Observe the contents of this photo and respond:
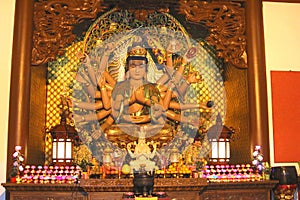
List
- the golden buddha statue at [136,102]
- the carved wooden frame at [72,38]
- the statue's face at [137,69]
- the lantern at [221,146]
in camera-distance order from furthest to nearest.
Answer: the statue's face at [137,69]
the golden buddha statue at [136,102]
the lantern at [221,146]
the carved wooden frame at [72,38]

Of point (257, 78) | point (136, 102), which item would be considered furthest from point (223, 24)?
point (136, 102)

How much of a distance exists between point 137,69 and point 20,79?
5.41ft

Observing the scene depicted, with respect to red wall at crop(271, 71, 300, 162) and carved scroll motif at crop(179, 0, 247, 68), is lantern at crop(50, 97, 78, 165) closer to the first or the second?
carved scroll motif at crop(179, 0, 247, 68)

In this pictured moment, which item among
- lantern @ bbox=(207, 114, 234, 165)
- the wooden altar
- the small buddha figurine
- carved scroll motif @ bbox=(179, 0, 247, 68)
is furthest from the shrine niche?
the wooden altar

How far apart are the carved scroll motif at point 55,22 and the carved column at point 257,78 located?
1959 mm

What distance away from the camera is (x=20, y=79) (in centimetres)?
524

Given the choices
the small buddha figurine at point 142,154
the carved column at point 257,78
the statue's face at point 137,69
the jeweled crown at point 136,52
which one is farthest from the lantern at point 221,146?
the jeweled crown at point 136,52

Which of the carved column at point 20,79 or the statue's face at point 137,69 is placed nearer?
the carved column at point 20,79

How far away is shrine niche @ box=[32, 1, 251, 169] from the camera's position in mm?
5531

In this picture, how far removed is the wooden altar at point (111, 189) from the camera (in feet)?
15.9

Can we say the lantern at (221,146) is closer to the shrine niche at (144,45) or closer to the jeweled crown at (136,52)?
the shrine niche at (144,45)

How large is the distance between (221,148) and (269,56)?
135 cm

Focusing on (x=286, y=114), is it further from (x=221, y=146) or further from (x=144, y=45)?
(x=144, y=45)

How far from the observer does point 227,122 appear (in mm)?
6125
